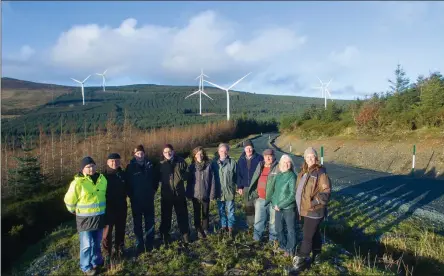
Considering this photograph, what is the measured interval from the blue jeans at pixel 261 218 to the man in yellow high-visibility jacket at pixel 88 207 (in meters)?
2.94

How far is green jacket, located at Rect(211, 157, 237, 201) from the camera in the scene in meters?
7.47

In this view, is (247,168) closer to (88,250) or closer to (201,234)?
(201,234)

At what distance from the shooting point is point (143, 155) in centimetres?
690

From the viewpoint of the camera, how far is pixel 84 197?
583cm

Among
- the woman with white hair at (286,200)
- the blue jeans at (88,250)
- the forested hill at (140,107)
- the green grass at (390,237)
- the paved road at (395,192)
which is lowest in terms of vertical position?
the green grass at (390,237)

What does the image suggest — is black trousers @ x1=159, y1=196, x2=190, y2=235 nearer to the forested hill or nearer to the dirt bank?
the dirt bank

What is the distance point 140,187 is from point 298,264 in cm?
310

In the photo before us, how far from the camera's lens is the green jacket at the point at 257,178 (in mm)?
6609

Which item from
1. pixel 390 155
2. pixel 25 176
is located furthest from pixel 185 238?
pixel 390 155

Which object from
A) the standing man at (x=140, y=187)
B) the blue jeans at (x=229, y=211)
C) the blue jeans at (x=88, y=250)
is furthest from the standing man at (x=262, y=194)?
the blue jeans at (x=88, y=250)

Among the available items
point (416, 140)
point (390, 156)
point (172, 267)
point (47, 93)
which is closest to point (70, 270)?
point (172, 267)

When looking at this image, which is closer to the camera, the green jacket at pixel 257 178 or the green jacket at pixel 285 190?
the green jacket at pixel 285 190

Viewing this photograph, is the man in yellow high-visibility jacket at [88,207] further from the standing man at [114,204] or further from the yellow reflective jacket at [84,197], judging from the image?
the standing man at [114,204]

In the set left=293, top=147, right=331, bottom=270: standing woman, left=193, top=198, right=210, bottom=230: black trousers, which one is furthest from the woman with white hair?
left=193, top=198, right=210, bottom=230: black trousers
